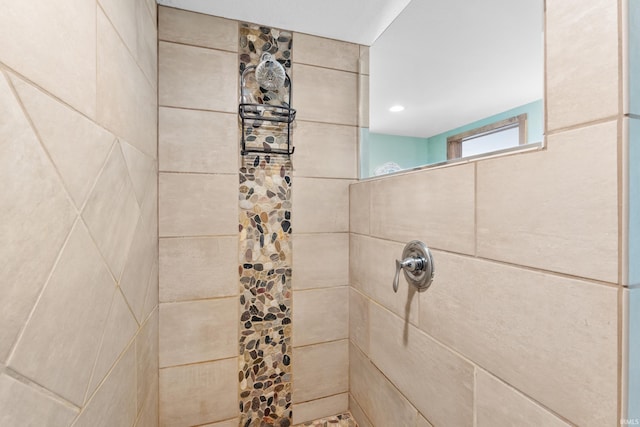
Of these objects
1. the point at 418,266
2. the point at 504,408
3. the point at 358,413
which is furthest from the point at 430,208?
the point at 358,413

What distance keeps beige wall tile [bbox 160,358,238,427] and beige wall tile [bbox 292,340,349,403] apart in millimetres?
299

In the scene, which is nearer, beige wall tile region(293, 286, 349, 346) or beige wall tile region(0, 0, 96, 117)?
beige wall tile region(0, 0, 96, 117)

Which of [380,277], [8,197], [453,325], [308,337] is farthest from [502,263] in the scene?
[308,337]

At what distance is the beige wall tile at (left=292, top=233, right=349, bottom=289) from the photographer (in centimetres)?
136

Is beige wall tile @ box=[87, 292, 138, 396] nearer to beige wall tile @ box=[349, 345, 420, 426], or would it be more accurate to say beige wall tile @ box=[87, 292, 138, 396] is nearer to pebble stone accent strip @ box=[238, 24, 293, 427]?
pebble stone accent strip @ box=[238, 24, 293, 427]

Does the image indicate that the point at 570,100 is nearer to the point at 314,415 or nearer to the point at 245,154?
the point at 245,154

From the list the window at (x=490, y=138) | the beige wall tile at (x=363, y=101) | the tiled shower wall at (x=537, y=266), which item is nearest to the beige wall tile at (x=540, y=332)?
the tiled shower wall at (x=537, y=266)

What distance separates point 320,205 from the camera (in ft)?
4.56

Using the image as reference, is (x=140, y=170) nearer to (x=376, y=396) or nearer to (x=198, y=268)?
(x=198, y=268)

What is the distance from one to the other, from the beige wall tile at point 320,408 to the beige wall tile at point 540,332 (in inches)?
35.4

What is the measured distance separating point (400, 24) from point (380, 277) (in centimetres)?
109

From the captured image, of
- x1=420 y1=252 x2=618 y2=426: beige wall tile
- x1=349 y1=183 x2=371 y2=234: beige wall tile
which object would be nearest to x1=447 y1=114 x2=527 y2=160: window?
x1=420 y1=252 x2=618 y2=426: beige wall tile

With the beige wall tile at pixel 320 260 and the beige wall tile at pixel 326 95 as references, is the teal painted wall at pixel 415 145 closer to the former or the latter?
the beige wall tile at pixel 326 95

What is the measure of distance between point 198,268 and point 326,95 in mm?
1026
